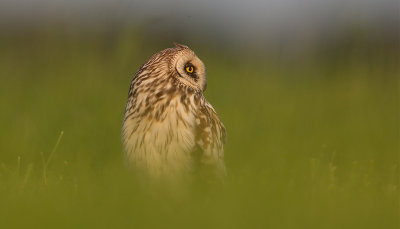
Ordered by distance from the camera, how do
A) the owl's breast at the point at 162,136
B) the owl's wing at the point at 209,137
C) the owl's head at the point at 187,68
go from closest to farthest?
the owl's breast at the point at 162,136 < the owl's wing at the point at 209,137 < the owl's head at the point at 187,68

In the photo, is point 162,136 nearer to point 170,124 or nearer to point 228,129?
point 170,124

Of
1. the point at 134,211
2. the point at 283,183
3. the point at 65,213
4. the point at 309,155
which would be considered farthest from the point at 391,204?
the point at 309,155

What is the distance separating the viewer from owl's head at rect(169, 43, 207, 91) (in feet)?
16.2

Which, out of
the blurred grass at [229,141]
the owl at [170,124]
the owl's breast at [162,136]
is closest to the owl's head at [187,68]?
the owl at [170,124]

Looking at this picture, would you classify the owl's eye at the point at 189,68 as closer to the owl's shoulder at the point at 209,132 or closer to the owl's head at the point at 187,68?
the owl's head at the point at 187,68

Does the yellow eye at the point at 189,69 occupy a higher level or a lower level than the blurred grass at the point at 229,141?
higher

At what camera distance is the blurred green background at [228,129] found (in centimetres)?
329

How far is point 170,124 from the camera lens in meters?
4.55

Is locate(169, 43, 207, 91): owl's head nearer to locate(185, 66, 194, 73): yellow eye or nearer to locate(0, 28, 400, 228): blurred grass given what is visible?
locate(185, 66, 194, 73): yellow eye

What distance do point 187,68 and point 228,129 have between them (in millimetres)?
2395

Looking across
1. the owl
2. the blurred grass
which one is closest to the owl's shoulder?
the owl

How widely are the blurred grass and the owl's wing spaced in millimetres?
118

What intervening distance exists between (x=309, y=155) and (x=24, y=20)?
7.26 meters

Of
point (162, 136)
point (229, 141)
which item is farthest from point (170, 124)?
point (229, 141)
